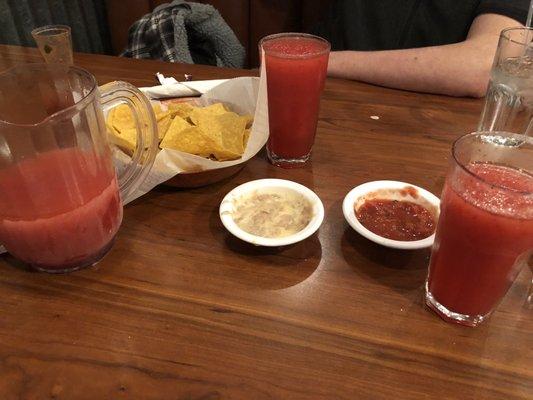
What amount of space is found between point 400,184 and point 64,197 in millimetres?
628

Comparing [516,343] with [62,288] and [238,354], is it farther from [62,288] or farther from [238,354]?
[62,288]

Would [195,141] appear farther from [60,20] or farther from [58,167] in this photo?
[60,20]

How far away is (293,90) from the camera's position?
1.02 metres

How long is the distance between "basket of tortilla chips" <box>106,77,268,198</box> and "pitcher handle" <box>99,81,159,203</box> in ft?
0.16

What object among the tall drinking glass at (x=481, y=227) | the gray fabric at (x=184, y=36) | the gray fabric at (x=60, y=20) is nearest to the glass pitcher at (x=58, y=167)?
the tall drinking glass at (x=481, y=227)

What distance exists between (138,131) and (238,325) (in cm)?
38

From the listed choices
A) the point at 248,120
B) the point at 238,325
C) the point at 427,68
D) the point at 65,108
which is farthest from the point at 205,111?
the point at 427,68

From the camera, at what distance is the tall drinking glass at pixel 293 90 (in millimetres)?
990

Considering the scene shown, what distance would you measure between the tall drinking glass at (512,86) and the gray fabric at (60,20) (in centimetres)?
244

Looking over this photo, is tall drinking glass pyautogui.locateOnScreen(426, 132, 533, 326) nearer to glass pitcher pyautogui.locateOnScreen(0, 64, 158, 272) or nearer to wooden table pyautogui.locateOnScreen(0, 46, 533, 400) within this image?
wooden table pyautogui.locateOnScreen(0, 46, 533, 400)

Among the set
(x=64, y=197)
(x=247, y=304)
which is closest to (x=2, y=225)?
(x=64, y=197)

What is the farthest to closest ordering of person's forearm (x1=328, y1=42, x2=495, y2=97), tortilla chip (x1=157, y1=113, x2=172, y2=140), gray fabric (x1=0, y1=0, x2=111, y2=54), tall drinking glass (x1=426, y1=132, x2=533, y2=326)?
1. gray fabric (x1=0, y1=0, x2=111, y2=54)
2. person's forearm (x1=328, y1=42, x2=495, y2=97)
3. tortilla chip (x1=157, y1=113, x2=172, y2=140)
4. tall drinking glass (x1=426, y1=132, x2=533, y2=326)

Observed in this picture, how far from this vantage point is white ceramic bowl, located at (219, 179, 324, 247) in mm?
770

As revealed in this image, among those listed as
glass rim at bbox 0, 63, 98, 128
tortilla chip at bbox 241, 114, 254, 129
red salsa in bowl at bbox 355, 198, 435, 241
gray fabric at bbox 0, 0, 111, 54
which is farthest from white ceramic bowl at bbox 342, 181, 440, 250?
gray fabric at bbox 0, 0, 111, 54
